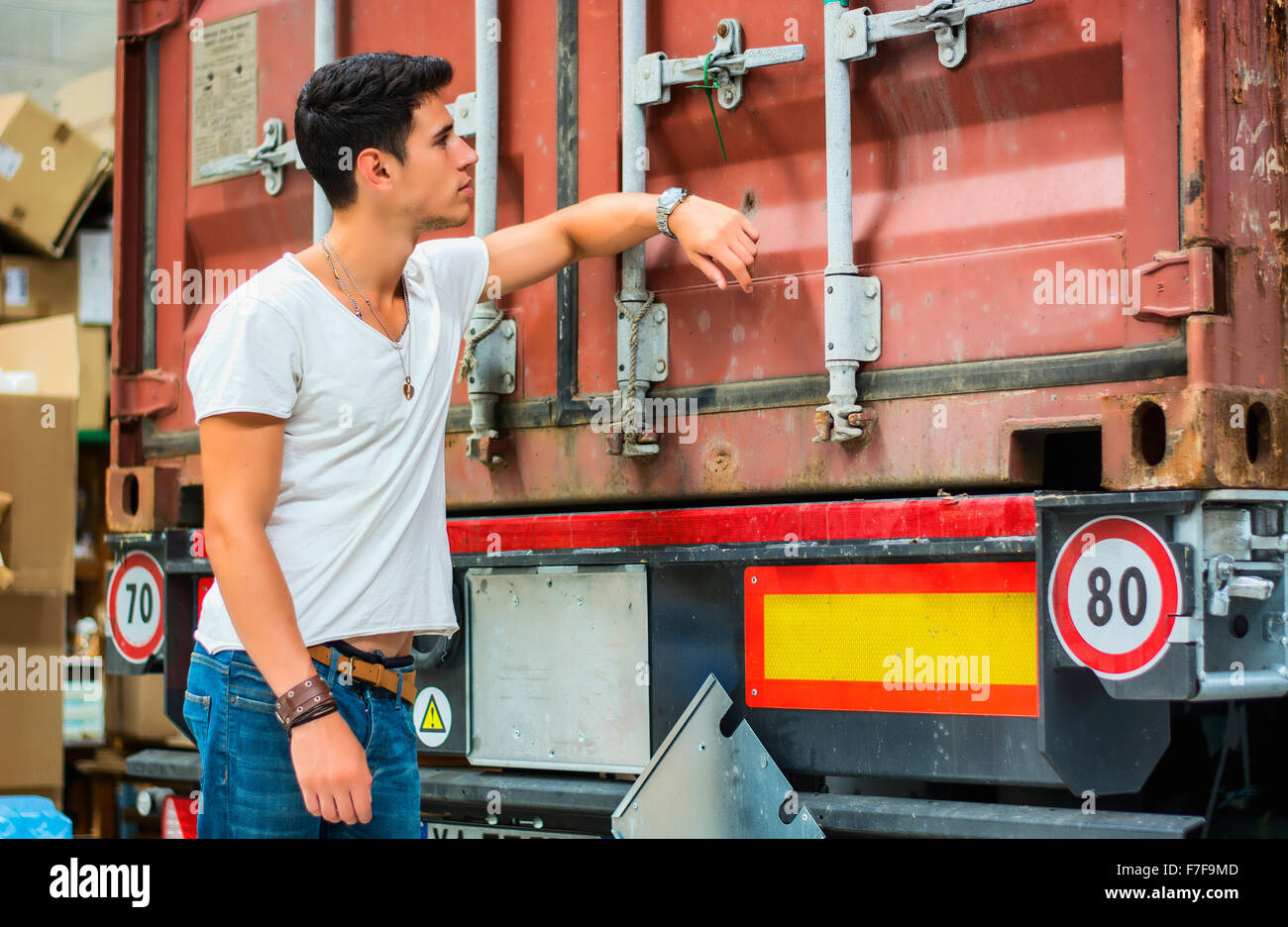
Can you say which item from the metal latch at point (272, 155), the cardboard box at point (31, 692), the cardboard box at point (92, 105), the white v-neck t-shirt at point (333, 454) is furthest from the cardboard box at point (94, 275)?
the white v-neck t-shirt at point (333, 454)

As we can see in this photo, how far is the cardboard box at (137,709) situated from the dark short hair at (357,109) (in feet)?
12.4

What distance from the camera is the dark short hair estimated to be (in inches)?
93.0

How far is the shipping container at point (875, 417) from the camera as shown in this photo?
7.50ft

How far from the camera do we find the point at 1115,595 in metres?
2.26

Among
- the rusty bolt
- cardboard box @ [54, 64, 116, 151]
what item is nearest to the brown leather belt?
the rusty bolt

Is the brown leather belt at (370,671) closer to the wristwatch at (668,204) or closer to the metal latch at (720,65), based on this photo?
the wristwatch at (668,204)

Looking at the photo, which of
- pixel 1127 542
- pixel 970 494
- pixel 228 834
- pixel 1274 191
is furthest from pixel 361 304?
pixel 1274 191

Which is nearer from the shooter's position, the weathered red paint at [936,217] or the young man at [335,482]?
the young man at [335,482]

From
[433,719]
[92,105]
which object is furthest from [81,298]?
[433,719]

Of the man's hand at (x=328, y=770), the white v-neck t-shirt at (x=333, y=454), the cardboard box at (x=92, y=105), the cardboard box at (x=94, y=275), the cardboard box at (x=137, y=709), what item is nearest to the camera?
the man's hand at (x=328, y=770)

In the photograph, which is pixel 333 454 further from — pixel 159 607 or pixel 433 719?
pixel 159 607

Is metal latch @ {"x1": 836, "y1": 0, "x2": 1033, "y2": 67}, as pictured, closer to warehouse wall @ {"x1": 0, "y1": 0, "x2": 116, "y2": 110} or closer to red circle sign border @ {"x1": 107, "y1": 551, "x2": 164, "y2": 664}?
red circle sign border @ {"x1": 107, "y1": 551, "x2": 164, "y2": 664}

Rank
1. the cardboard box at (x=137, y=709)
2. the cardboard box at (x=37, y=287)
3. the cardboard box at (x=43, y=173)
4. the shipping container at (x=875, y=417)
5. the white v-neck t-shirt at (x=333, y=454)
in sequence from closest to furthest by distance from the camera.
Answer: the white v-neck t-shirt at (x=333, y=454), the shipping container at (x=875, y=417), the cardboard box at (x=137, y=709), the cardboard box at (x=43, y=173), the cardboard box at (x=37, y=287)

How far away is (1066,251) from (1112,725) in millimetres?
771
